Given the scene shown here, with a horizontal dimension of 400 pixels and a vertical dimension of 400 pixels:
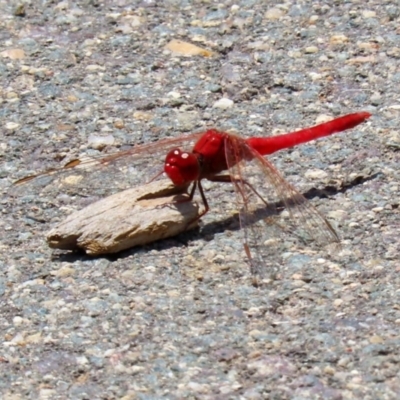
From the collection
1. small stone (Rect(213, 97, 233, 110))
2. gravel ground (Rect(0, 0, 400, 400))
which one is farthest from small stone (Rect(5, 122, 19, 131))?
small stone (Rect(213, 97, 233, 110))

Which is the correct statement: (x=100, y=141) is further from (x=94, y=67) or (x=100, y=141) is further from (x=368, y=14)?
(x=368, y=14)

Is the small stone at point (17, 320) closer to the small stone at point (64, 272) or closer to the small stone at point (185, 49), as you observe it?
the small stone at point (64, 272)

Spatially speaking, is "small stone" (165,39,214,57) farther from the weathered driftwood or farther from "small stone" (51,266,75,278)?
"small stone" (51,266,75,278)

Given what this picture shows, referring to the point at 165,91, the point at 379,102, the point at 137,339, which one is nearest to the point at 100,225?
the point at 137,339

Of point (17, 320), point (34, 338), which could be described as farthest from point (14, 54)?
point (34, 338)

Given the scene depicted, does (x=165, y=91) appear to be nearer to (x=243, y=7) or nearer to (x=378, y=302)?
(x=243, y=7)

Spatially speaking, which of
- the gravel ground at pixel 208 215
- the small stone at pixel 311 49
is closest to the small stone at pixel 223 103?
the gravel ground at pixel 208 215
